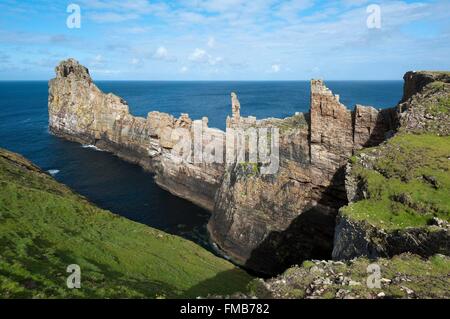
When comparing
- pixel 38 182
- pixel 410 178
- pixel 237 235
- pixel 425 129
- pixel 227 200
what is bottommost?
pixel 237 235

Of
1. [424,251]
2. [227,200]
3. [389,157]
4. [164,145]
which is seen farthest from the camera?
[164,145]

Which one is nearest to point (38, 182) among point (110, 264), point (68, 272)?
point (110, 264)

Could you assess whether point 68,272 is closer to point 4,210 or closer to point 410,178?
point 4,210

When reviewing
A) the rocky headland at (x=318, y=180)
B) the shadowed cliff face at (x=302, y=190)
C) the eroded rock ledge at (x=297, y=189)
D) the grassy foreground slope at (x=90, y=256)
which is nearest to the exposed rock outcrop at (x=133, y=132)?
the rocky headland at (x=318, y=180)

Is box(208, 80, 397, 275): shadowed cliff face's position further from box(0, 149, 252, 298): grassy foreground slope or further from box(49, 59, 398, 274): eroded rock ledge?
box(0, 149, 252, 298): grassy foreground slope

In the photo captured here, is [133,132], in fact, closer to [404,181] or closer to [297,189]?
[297,189]

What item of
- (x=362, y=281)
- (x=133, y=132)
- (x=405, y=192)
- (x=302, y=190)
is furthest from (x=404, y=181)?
(x=133, y=132)

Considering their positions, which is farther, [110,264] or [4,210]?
[4,210]
